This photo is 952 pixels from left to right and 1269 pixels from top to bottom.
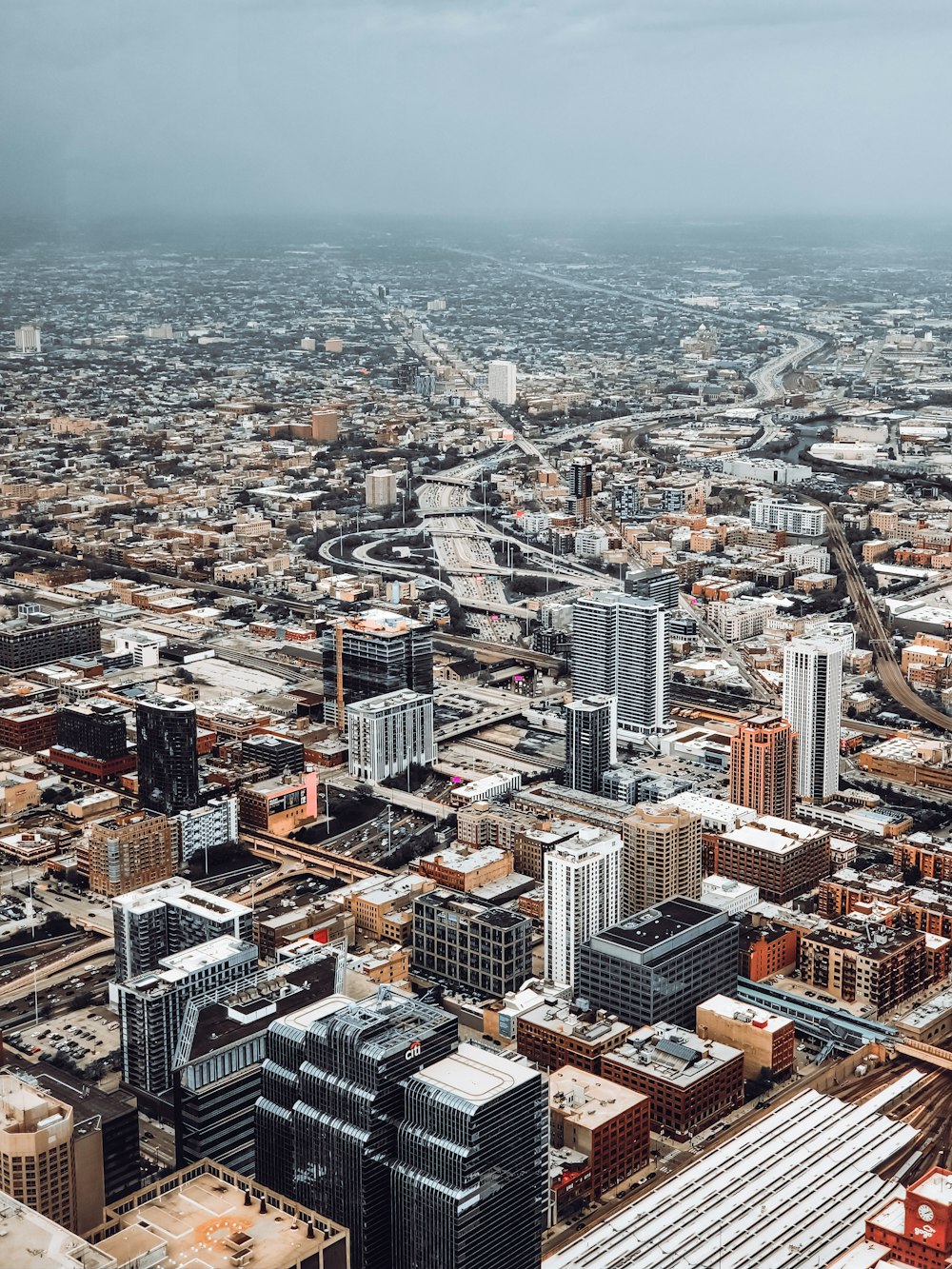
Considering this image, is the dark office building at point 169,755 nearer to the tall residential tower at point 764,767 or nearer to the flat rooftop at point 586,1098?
the tall residential tower at point 764,767

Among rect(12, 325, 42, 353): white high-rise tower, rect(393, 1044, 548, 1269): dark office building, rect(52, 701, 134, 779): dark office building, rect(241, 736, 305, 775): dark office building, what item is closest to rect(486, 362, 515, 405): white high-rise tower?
rect(12, 325, 42, 353): white high-rise tower

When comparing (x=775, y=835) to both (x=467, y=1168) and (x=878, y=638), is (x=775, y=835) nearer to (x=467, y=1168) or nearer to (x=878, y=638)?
(x=467, y=1168)

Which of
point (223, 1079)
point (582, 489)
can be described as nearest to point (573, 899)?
point (223, 1079)

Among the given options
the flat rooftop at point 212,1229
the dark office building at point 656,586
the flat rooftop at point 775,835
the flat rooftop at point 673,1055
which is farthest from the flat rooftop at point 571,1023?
the dark office building at point 656,586

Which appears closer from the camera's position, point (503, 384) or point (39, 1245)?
point (39, 1245)

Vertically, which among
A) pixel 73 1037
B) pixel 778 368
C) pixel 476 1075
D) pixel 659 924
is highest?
pixel 778 368

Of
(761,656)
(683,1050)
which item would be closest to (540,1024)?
(683,1050)

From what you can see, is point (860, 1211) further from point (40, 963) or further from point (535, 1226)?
point (40, 963)

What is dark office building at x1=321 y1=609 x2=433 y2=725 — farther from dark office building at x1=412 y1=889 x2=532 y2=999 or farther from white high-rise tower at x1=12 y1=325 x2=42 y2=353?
white high-rise tower at x1=12 y1=325 x2=42 y2=353
